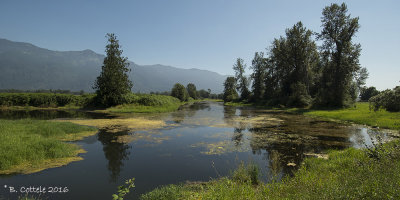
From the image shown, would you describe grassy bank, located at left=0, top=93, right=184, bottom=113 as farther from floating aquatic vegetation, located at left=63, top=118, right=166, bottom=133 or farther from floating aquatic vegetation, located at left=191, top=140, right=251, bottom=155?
floating aquatic vegetation, located at left=191, top=140, right=251, bottom=155

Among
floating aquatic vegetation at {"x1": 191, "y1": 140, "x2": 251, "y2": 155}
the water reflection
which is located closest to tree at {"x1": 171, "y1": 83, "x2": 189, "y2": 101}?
the water reflection

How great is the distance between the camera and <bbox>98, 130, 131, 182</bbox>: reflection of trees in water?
9273mm

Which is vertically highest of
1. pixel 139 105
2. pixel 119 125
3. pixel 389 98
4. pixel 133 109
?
pixel 389 98

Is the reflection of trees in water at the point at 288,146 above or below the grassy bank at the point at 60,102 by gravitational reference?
below

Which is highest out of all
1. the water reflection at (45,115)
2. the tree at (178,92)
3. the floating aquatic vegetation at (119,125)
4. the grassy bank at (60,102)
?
the tree at (178,92)

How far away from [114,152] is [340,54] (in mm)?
43805

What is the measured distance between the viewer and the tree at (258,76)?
70000mm

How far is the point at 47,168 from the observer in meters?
8.94

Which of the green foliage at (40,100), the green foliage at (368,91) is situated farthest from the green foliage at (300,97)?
the green foliage at (368,91)

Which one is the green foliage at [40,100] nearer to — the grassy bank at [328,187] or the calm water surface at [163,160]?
the calm water surface at [163,160]

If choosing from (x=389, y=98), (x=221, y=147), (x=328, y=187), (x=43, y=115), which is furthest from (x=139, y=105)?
(x=328, y=187)

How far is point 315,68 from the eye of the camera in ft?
185

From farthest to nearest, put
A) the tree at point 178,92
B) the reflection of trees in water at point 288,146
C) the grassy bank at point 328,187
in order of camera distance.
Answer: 1. the tree at point 178,92
2. the reflection of trees in water at point 288,146
3. the grassy bank at point 328,187

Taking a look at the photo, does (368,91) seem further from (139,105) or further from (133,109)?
(133,109)
